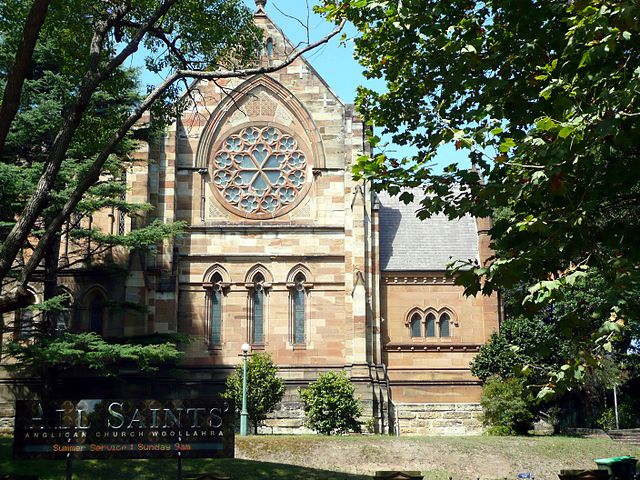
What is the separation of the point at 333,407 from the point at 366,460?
6914 millimetres

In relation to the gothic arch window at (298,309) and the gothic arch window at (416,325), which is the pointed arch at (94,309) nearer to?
the gothic arch window at (298,309)

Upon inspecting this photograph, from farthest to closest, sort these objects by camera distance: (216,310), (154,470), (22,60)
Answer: (216,310), (154,470), (22,60)

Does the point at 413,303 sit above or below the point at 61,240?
below

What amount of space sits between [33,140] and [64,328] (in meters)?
7.45

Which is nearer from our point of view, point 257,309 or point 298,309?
point 298,309

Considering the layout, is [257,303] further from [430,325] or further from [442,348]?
[442,348]

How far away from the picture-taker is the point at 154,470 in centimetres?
2273

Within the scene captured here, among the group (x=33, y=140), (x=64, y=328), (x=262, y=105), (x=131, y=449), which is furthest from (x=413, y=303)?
(x=131, y=449)

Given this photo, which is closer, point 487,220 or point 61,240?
point 61,240

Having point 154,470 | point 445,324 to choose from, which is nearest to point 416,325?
point 445,324

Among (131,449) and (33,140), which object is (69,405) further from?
(33,140)

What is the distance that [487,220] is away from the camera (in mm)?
40531

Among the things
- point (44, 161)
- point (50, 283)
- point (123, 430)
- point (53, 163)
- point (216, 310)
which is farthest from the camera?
point (216, 310)

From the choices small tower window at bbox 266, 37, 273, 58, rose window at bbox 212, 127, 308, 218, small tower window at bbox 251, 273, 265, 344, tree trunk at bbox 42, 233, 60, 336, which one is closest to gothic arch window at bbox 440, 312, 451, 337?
small tower window at bbox 251, 273, 265, 344
